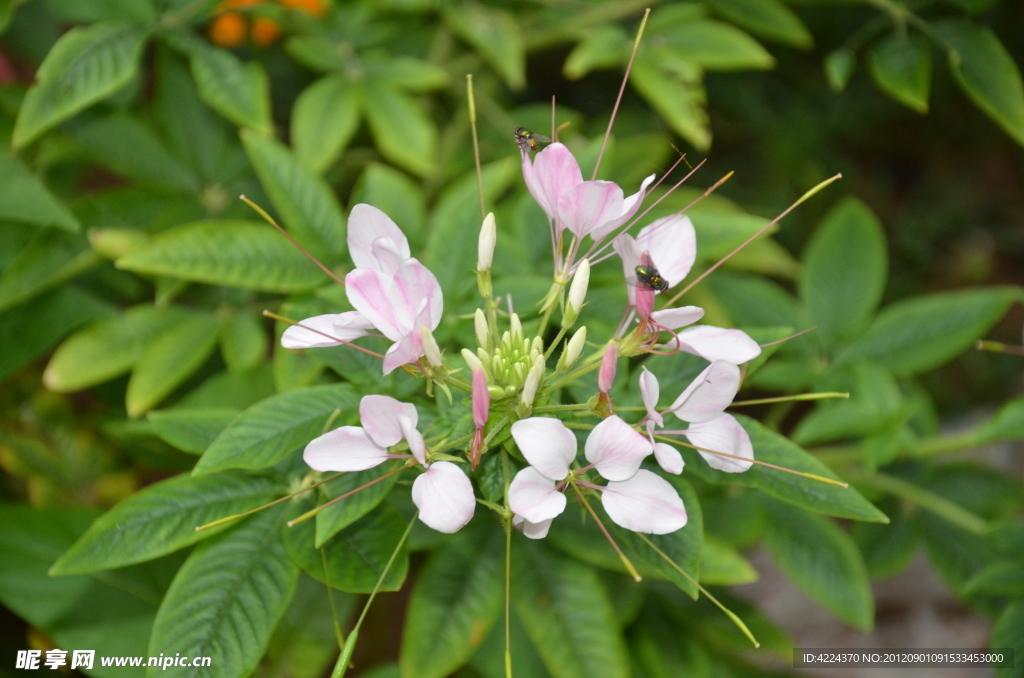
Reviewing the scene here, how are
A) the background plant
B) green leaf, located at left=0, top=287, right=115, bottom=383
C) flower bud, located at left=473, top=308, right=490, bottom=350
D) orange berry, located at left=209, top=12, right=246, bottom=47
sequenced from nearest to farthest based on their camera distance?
flower bud, located at left=473, top=308, right=490, bottom=350 < the background plant < green leaf, located at left=0, top=287, right=115, bottom=383 < orange berry, located at left=209, top=12, right=246, bottom=47

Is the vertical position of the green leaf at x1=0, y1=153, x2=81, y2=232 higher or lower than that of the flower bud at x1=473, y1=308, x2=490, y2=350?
lower

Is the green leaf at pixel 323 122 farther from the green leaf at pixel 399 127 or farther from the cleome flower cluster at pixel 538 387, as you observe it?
the cleome flower cluster at pixel 538 387

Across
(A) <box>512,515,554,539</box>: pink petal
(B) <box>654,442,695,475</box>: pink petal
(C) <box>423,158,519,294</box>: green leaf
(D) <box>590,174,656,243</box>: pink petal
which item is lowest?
(A) <box>512,515,554,539</box>: pink petal

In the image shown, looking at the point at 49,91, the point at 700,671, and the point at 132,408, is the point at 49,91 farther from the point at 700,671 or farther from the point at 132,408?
the point at 700,671

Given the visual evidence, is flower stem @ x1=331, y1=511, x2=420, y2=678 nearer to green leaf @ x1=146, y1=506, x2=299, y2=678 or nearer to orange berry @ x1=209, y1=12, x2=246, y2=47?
green leaf @ x1=146, y1=506, x2=299, y2=678

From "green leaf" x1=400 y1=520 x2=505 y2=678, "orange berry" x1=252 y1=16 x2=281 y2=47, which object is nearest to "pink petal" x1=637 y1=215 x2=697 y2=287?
"green leaf" x1=400 y1=520 x2=505 y2=678

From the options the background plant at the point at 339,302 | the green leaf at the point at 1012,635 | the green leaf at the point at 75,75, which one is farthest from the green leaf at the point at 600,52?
the green leaf at the point at 1012,635

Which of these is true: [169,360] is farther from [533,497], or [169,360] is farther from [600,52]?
[600,52]
